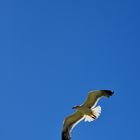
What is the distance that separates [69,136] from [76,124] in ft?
2.82

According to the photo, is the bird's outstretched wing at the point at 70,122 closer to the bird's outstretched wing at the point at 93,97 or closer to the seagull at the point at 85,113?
the seagull at the point at 85,113

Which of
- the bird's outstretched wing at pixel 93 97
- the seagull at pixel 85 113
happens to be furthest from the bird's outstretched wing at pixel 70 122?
the bird's outstretched wing at pixel 93 97

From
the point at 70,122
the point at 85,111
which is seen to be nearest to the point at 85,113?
the point at 85,111

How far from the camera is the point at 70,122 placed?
3056 cm

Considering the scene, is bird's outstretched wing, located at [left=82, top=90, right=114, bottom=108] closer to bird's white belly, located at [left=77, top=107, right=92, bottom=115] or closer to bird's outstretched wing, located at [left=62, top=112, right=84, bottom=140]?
bird's white belly, located at [left=77, top=107, right=92, bottom=115]

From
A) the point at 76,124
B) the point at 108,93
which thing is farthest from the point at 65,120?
the point at 108,93

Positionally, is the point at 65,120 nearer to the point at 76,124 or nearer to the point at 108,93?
the point at 76,124

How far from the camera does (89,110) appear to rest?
3033 centimetres

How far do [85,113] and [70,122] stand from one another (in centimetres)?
72

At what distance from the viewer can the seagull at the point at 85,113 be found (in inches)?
1183

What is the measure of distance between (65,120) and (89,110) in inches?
43.2

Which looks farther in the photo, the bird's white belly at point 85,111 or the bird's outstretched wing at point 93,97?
the bird's white belly at point 85,111

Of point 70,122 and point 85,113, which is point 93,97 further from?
point 70,122

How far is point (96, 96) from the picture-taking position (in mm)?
30125
